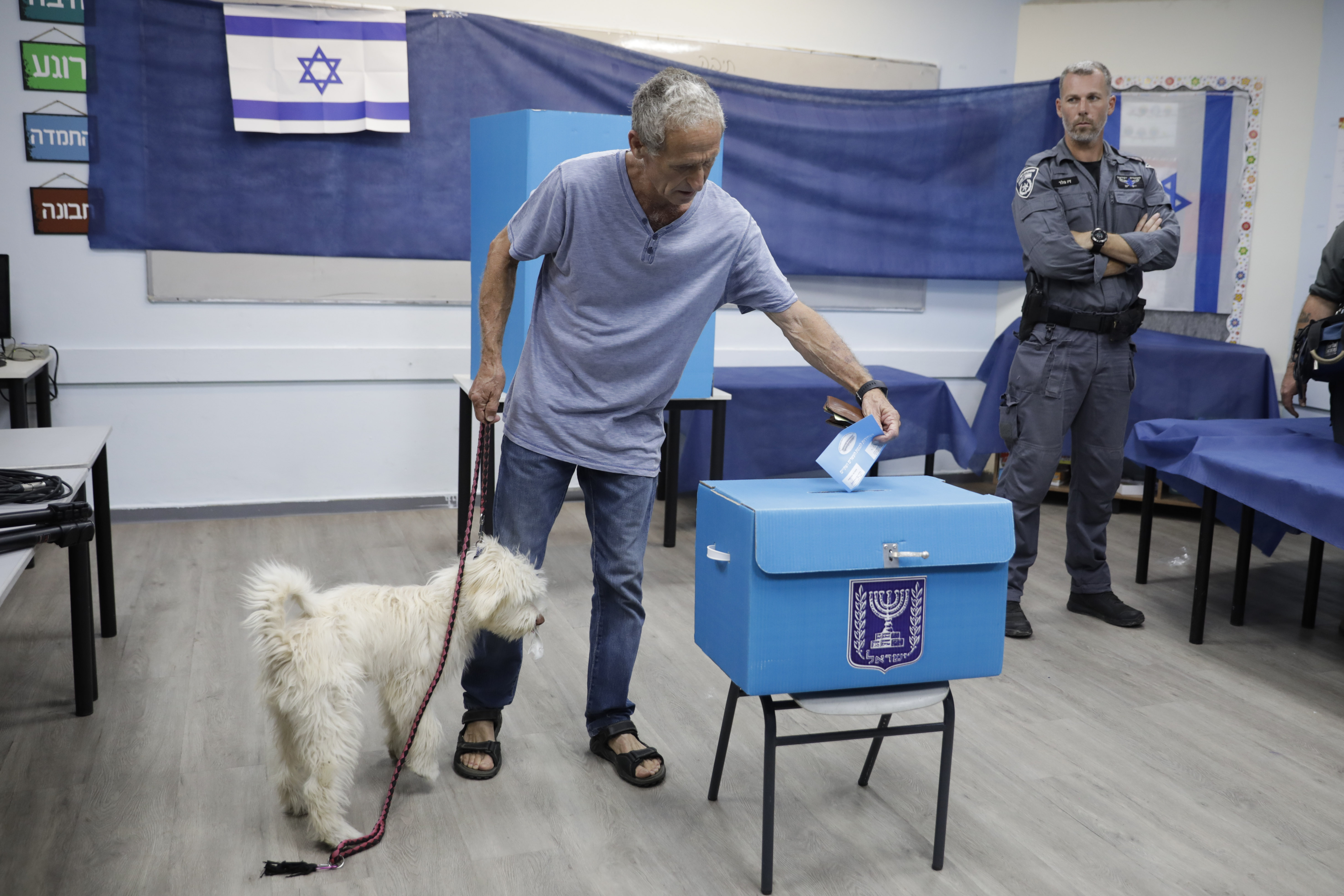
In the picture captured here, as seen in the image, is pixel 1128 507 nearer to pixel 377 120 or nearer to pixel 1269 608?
pixel 1269 608

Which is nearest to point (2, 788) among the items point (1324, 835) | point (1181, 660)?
point (1324, 835)

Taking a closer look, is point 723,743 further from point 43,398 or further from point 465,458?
point 43,398

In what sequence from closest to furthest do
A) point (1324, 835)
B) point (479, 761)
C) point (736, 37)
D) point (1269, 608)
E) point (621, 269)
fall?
point (621, 269), point (1324, 835), point (479, 761), point (1269, 608), point (736, 37)

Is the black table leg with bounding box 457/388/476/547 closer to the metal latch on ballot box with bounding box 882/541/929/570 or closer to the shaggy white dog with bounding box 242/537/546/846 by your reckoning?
the shaggy white dog with bounding box 242/537/546/846

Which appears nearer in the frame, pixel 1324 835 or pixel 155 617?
pixel 1324 835

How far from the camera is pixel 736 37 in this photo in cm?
468

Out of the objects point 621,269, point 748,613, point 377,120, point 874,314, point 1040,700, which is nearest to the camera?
point 748,613

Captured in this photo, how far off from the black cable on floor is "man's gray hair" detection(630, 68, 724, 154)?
1292mm

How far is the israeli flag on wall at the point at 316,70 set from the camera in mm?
3979

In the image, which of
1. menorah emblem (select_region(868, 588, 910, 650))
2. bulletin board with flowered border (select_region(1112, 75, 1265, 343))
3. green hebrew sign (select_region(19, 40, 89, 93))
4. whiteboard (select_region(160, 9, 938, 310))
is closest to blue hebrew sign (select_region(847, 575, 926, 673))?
menorah emblem (select_region(868, 588, 910, 650))

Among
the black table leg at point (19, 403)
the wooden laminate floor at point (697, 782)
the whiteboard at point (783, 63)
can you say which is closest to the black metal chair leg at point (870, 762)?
the wooden laminate floor at point (697, 782)

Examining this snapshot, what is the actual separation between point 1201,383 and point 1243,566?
1.55 meters

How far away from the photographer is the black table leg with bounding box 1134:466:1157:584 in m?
3.59

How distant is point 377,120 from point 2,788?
2858mm
